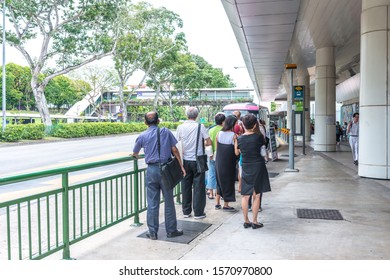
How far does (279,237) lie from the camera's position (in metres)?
5.03

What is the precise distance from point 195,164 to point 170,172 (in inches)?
37.4

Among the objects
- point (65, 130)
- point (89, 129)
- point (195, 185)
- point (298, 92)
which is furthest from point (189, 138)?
point (89, 129)

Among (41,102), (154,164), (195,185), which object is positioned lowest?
(195,185)

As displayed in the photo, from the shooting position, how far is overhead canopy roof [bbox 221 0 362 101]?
12078 mm

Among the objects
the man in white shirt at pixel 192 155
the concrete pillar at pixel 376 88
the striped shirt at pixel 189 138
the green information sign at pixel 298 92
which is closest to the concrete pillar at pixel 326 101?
the green information sign at pixel 298 92

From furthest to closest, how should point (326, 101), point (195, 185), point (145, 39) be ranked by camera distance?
1. point (145, 39)
2. point (326, 101)
3. point (195, 185)

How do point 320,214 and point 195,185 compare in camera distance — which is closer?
point 195,185

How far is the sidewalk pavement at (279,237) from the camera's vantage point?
4.40 m

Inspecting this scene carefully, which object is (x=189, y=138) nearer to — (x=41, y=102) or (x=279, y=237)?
(x=279, y=237)

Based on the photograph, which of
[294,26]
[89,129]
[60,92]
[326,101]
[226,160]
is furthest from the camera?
[60,92]

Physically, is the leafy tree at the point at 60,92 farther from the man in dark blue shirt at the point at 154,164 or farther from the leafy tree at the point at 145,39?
the man in dark blue shirt at the point at 154,164

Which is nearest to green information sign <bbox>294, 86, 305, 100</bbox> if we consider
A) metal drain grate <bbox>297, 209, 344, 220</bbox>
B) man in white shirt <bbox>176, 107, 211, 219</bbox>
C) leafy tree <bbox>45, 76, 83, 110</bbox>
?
metal drain grate <bbox>297, 209, 344, 220</bbox>

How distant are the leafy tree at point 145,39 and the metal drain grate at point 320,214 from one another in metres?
28.6

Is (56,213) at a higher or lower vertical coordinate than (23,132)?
lower
